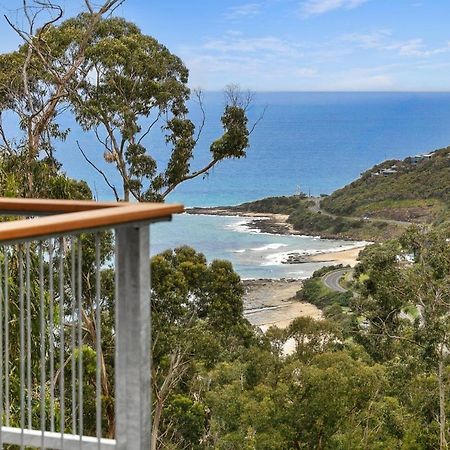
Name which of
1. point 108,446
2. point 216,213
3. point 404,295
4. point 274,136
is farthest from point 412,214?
point 274,136

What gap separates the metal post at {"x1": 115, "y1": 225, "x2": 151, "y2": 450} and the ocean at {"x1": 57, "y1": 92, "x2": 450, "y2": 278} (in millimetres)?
507

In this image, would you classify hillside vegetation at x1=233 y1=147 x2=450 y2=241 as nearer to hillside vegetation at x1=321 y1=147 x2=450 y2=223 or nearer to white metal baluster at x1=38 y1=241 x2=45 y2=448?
hillside vegetation at x1=321 y1=147 x2=450 y2=223

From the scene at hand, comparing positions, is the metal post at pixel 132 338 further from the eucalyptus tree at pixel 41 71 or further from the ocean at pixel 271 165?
the eucalyptus tree at pixel 41 71

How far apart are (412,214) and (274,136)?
185 ft

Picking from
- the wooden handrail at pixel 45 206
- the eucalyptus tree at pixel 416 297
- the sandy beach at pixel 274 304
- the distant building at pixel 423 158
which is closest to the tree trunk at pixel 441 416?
the eucalyptus tree at pixel 416 297

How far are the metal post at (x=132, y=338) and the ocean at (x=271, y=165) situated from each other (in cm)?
51

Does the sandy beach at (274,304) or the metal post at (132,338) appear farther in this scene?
the sandy beach at (274,304)

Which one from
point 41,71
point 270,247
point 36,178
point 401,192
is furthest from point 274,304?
point 36,178

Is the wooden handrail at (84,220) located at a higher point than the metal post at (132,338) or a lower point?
higher

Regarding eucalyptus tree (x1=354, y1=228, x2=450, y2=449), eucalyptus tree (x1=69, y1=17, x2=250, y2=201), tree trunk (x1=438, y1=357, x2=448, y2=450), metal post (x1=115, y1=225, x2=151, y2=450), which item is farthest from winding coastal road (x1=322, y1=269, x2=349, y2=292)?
metal post (x1=115, y1=225, x2=151, y2=450)

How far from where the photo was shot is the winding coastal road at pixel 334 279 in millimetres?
30297

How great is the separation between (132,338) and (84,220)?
1.12ft

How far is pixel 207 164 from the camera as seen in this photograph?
10.6m

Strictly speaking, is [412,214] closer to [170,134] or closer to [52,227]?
[170,134]
